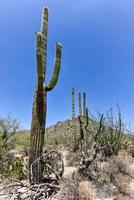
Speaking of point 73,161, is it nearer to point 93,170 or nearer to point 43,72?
point 93,170

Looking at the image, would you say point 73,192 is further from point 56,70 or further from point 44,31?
point 44,31

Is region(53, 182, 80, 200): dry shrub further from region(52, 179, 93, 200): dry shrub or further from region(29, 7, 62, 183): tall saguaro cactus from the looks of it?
region(29, 7, 62, 183): tall saguaro cactus

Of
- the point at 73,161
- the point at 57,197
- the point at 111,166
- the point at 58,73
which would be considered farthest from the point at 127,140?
the point at 57,197

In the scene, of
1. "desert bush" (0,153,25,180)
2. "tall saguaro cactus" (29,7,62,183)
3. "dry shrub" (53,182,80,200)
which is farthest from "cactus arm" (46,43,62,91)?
"dry shrub" (53,182,80,200)

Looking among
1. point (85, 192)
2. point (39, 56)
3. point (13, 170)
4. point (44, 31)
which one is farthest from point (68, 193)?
point (44, 31)

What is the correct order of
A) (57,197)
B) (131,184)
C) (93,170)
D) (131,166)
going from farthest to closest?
(131,166)
(93,170)
(131,184)
(57,197)

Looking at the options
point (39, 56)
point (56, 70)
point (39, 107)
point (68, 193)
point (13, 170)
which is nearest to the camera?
point (68, 193)

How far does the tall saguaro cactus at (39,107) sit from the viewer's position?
35.1ft

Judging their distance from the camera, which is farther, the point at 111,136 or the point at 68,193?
the point at 111,136

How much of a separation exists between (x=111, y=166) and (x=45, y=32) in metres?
5.32

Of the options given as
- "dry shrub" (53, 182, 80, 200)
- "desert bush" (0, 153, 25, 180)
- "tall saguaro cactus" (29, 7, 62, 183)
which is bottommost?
"dry shrub" (53, 182, 80, 200)

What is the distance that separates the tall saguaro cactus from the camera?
1070 centimetres

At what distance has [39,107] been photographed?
1109 centimetres

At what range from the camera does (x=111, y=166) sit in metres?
12.4
